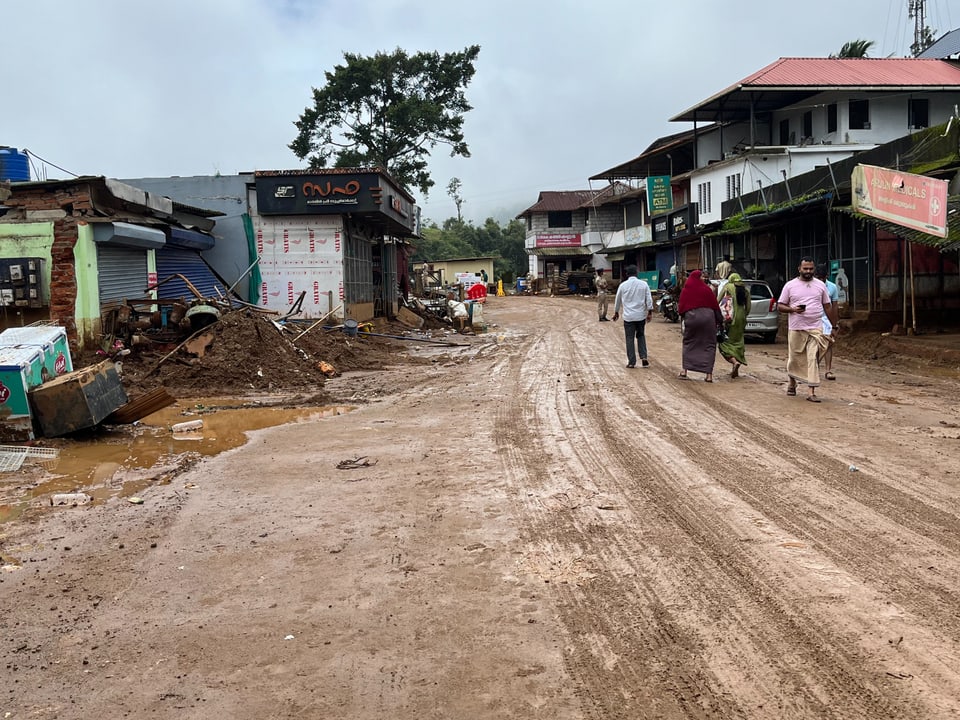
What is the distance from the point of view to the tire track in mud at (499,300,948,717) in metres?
2.95

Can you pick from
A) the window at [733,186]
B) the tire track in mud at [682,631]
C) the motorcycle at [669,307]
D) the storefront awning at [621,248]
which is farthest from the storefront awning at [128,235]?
the storefront awning at [621,248]

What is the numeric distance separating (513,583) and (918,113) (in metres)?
36.6

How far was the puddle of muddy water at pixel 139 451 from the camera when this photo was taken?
6.79 meters

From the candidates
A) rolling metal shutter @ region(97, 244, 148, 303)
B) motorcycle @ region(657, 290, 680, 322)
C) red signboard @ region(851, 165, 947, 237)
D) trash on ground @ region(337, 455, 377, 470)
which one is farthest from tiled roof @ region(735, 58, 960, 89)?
trash on ground @ region(337, 455, 377, 470)

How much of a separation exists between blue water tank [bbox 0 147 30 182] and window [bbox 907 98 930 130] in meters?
33.0

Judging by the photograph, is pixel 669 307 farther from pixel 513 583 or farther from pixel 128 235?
pixel 513 583

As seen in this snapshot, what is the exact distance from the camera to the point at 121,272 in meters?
15.2

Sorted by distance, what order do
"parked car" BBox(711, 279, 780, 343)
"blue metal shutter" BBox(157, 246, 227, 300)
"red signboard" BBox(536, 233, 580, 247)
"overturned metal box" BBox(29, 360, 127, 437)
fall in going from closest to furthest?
"overturned metal box" BBox(29, 360, 127, 437), "blue metal shutter" BBox(157, 246, 227, 300), "parked car" BBox(711, 279, 780, 343), "red signboard" BBox(536, 233, 580, 247)

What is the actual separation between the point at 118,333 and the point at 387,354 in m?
5.81

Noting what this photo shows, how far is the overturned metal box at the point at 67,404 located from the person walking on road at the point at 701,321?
8395 mm

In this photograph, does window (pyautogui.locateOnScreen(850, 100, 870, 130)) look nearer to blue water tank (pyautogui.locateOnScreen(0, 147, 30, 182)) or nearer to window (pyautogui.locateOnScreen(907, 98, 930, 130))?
window (pyautogui.locateOnScreen(907, 98, 930, 130))

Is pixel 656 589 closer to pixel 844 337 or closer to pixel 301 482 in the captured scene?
pixel 301 482

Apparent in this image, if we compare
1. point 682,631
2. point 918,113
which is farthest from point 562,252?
point 682,631

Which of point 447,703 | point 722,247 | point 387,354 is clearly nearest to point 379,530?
point 447,703
